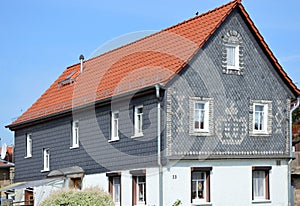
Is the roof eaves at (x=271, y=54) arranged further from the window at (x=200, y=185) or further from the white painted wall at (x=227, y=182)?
the window at (x=200, y=185)

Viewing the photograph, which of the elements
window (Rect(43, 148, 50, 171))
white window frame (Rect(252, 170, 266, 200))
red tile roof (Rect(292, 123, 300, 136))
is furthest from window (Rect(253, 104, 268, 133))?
red tile roof (Rect(292, 123, 300, 136))

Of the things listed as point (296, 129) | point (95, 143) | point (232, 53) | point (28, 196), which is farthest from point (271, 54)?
point (296, 129)

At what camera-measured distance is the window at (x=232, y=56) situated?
31.2 m

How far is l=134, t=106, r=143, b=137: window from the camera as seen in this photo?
3039 centimetres

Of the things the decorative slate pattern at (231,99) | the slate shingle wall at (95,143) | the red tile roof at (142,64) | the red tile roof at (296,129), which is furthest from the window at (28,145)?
the red tile roof at (296,129)

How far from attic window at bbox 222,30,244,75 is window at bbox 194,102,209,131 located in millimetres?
1989

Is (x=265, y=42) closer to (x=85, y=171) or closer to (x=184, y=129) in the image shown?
(x=184, y=129)

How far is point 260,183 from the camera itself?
31.7 m

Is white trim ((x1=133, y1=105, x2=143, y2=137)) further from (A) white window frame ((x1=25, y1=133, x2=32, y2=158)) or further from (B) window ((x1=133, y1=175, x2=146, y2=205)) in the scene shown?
(A) white window frame ((x1=25, y1=133, x2=32, y2=158))

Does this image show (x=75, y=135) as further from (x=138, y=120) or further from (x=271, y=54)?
(x=271, y=54)

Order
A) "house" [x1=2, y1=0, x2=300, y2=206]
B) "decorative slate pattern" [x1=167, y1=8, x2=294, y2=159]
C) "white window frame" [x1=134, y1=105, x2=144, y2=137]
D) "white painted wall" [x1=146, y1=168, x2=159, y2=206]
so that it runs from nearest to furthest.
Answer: "white painted wall" [x1=146, y1=168, x2=159, y2=206] → "house" [x1=2, y1=0, x2=300, y2=206] → "decorative slate pattern" [x1=167, y1=8, x2=294, y2=159] → "white window frame" [x1=134, y1=105, x2=144, y2=137]

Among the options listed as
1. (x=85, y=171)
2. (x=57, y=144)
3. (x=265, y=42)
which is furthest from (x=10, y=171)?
(x=265, y=42)

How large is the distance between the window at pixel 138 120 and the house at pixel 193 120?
0.05 metres

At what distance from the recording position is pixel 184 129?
29406 millimetres
